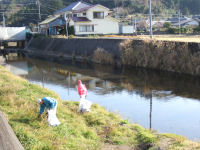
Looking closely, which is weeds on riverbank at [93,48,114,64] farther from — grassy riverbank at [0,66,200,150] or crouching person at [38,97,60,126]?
crouching person at [38,97,60,126]

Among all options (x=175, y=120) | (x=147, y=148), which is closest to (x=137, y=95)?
(x=175, y=120)

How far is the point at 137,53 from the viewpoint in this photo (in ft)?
81.7

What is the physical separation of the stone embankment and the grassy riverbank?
13.2 m

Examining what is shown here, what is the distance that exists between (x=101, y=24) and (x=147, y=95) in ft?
109

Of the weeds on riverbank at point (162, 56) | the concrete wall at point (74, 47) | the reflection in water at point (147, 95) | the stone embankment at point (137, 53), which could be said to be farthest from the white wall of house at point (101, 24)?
the reflection in water at point (147, 95)

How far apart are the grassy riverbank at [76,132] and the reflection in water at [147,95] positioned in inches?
85.1

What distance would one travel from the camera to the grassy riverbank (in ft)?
19.9

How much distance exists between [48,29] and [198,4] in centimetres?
5159

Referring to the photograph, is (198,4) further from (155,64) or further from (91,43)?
(155,64)

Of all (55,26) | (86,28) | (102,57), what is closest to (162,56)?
(102,57)

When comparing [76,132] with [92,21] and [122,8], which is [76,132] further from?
[122,8]

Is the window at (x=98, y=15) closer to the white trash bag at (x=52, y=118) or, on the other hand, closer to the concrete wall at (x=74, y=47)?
the concrete wall at (x=74, y=47)

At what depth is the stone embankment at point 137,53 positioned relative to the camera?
20.4m

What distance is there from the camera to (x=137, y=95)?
48.4 feet
